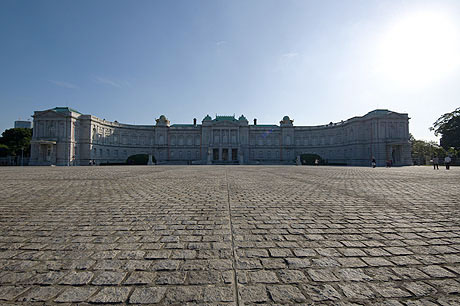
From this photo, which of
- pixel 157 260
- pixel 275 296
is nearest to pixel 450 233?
pixel 275 296

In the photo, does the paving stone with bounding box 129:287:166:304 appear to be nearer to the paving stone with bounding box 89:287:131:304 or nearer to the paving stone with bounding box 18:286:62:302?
the paving stone with bounding box 89:287:131:304

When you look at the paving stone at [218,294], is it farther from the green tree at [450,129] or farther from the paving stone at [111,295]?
the green tree at [450,129]

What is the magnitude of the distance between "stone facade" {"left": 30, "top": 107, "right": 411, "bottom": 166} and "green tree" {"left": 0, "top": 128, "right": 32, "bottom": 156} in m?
6.21

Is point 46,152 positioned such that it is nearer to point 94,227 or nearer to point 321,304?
point 94,227

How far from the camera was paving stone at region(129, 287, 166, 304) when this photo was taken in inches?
73.6

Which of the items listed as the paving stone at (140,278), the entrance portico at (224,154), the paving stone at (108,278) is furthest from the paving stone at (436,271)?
the entrance portico at (224,154)

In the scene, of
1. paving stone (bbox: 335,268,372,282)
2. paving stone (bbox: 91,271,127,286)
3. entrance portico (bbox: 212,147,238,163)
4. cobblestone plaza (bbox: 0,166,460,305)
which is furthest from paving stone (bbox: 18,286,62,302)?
entrance portico (bbox: 212,147,238,163)

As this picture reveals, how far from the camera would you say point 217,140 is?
63469mm

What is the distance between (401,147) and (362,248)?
182 feet

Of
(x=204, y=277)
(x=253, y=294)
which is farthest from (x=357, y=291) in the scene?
(x=204, y=277)

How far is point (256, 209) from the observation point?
5.12 metres

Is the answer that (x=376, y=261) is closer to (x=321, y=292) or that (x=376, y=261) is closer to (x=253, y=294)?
(x=321, y=292)

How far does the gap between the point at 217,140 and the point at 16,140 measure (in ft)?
156

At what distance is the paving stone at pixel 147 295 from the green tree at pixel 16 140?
64.7m
